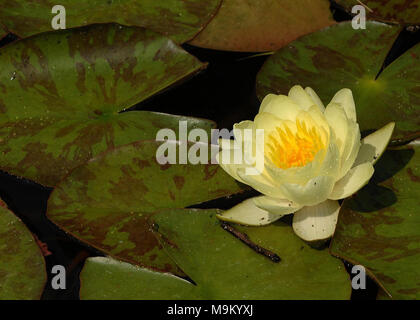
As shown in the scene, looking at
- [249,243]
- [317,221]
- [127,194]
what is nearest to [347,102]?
[317,221]

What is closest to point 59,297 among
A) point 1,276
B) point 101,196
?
point 1,276

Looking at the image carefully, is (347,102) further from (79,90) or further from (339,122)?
(79,90)

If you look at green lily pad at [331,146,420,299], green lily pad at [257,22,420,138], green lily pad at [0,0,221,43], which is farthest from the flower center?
green lily pad at [0,0,221,43]

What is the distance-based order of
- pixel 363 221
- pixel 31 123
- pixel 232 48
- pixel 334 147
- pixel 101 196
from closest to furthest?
pixel 334 147
pixel 363 221
pixel 101 196
pixel 31 123
pixel 232 48

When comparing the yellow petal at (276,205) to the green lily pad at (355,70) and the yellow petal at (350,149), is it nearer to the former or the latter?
the yellow petal at (350,149)

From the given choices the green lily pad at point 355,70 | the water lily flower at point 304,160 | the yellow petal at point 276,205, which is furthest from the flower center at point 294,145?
the green lily pad at point 355,70
